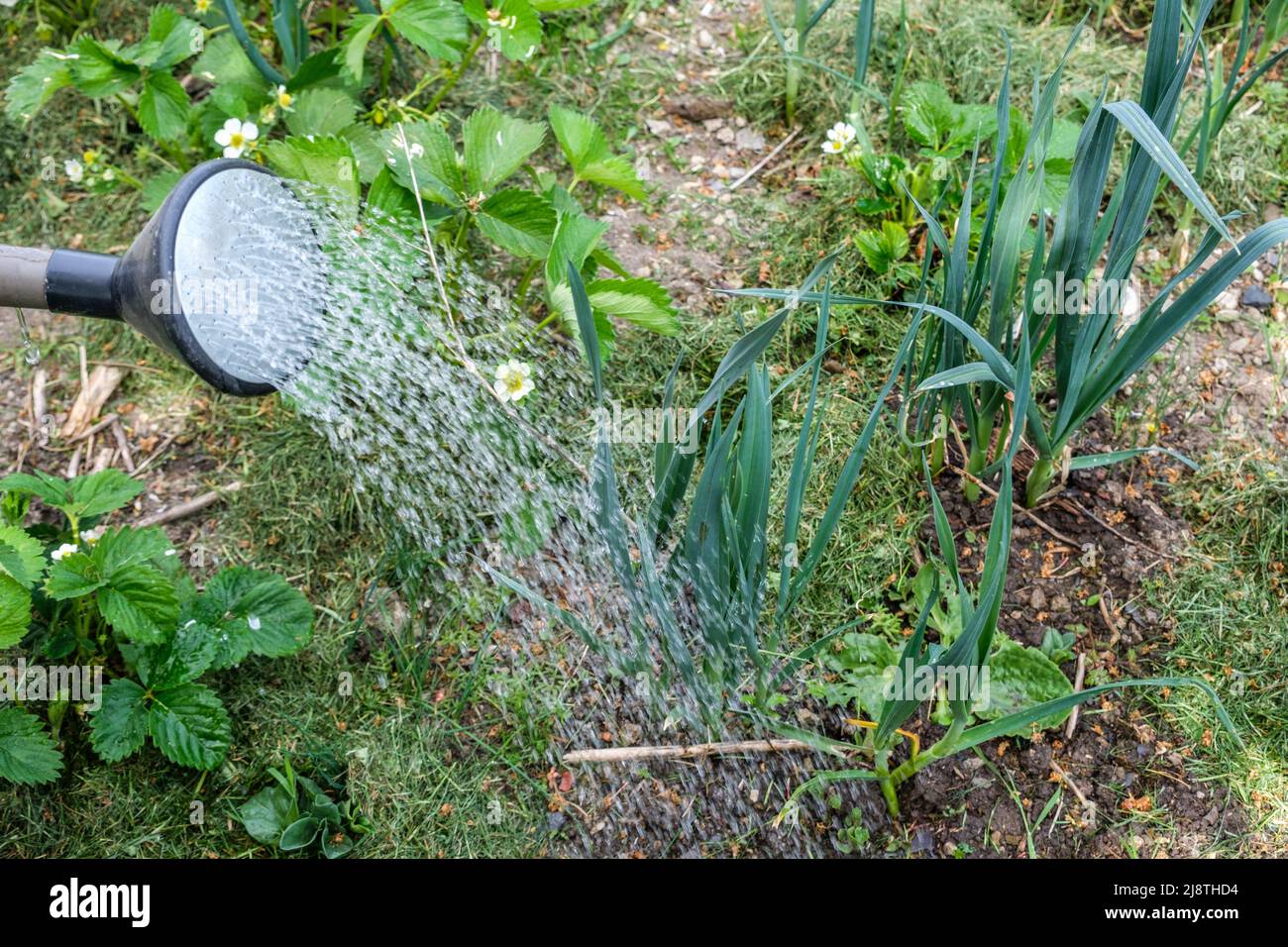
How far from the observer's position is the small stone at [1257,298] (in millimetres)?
2400

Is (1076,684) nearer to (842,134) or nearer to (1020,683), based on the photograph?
(1020,683)

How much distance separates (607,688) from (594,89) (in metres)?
1.56

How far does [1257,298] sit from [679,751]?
5.18 ft

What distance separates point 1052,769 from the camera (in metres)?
1.85

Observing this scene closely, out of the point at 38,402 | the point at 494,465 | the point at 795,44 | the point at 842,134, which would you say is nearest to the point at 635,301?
the point at 494,465

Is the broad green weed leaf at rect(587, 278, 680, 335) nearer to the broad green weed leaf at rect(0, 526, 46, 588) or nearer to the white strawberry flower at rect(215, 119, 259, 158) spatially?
the white strawberry flower at rect(215, 119, 259, 158)

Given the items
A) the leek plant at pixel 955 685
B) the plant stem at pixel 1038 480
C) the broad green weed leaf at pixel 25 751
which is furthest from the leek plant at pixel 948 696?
the broad green weed leaf at pixel 25 751

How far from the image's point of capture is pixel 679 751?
6.16ft

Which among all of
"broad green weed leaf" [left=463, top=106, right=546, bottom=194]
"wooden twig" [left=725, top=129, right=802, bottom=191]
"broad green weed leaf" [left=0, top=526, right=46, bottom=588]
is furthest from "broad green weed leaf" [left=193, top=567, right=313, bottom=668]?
"wooden twig" [left=725, top=129, right=802, bottom=191]

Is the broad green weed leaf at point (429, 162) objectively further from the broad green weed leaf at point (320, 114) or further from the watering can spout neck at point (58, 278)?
the watering can spout neck at point (58, 278)

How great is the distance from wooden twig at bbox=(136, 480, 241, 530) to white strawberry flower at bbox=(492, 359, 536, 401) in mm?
619

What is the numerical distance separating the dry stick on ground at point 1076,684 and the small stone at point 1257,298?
0.96 meters

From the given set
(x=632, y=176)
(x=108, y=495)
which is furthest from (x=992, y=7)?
(x=108, y=495)

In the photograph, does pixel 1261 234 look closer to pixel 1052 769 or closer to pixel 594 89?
pixel 1052 769
